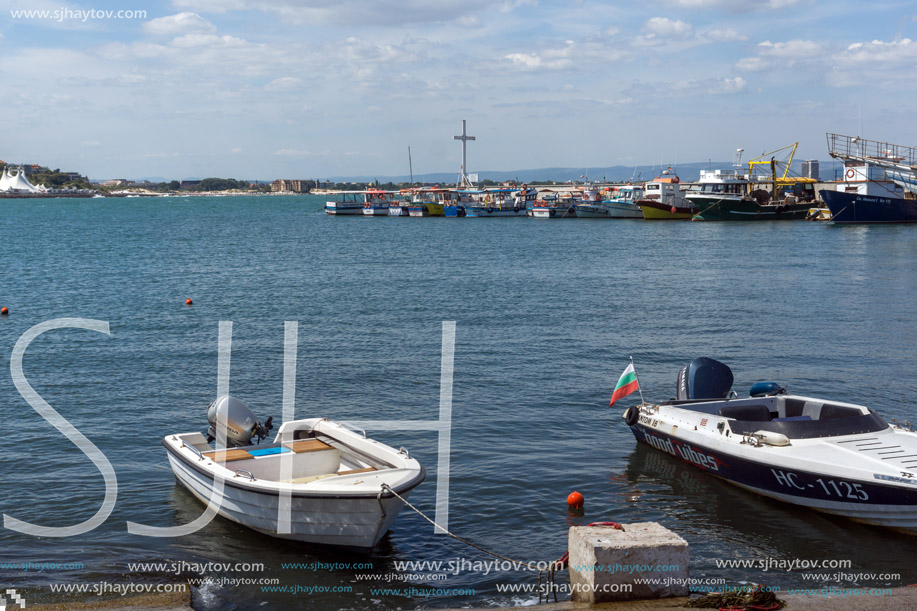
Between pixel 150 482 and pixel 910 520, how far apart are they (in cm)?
1221

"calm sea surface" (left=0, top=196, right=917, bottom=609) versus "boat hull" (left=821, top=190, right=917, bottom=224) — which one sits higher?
"boat hull" (left=821, top=190, right=917, bottom=224)

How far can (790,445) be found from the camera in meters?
13.1

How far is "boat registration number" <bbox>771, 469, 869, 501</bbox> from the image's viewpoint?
11.9 metres

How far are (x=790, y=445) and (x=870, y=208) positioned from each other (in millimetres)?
76538

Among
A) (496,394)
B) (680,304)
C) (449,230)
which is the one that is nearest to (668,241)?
(449,230)

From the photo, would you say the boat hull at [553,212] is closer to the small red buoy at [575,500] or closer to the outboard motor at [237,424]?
the outboard motor at [237,424]

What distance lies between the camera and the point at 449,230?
92.1 metres

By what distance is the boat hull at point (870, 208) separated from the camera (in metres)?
79.8

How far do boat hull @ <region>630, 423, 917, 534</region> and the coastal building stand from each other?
13059 centimetres

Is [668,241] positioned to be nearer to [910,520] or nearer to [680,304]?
[680,304]

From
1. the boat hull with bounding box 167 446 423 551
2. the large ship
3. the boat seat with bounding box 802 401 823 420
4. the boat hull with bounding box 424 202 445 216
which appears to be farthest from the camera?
the boat hull with bounding box 424 202 445 216

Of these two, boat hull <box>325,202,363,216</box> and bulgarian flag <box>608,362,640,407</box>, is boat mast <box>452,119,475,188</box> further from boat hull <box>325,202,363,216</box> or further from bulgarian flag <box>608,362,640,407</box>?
bulgarian flag <box>608,362,640,407</box>

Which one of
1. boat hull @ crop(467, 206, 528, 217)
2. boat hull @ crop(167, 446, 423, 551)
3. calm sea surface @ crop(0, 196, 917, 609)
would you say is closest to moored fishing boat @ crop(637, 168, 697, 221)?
boat hull @ crop(467, 206, 528, 217)

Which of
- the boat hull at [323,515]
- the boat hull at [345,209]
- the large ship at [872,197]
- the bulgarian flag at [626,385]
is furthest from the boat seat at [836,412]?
the boat hull at [345,209]
